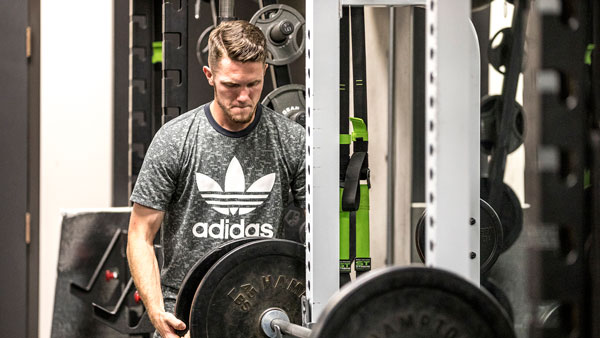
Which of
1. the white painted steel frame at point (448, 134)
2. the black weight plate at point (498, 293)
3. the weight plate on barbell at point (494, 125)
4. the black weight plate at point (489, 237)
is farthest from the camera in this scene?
the weight plate on barbell at point (494, 125)

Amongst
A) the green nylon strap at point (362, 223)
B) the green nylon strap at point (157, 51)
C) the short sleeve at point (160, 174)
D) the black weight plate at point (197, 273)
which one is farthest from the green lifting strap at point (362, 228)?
the green nylon strap at point (157, 51)

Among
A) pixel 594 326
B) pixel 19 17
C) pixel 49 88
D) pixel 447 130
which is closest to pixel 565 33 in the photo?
pixel 447 130

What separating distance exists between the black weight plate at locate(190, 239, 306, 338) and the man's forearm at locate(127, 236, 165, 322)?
0.96 ft

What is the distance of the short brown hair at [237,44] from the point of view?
2.57 meters

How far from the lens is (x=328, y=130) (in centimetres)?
218

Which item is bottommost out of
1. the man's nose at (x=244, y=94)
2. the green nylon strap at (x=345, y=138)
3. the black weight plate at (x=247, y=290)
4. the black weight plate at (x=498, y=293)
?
the black weight plate at (x=498, y=293)

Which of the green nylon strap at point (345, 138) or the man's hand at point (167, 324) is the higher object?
the green nylon strap at point (345, 138)

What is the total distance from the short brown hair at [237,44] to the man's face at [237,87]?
2 centimetres

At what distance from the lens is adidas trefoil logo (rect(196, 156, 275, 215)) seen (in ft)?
8.68

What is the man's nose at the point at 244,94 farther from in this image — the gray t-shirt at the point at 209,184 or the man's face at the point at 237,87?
the gray t-shirt at the point at 209,184

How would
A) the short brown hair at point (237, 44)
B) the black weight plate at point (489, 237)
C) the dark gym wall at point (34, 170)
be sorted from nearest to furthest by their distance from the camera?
the short brown hair at point (237, 44), the black weight plate at point (489, 237), the dark gym wall at point (34, 170)

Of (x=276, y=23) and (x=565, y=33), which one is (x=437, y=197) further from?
(x=276, y=23)

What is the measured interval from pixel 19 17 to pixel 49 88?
21.3 inches

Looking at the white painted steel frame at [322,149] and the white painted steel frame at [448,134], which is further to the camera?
the white painted steel frame at [322,149]
